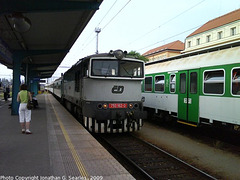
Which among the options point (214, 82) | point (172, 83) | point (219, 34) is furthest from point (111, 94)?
point (219, 34)

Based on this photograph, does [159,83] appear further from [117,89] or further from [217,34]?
[217,34]

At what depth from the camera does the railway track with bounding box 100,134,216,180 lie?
4.99 m

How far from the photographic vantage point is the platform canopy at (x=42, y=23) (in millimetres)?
7148

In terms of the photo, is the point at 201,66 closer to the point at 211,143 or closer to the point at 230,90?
the point at 230,90

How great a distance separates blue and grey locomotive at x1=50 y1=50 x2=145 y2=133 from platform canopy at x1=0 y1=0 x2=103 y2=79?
200cm

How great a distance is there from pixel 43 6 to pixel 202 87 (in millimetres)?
6199

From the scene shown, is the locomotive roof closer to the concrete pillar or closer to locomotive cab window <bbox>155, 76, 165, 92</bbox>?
locomotive cab window <bbox>155, 76, 165, 92</bbox>

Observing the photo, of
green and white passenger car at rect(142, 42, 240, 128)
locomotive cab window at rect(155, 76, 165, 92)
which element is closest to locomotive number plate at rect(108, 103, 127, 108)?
green and white passenger car at rect(142, 42, 240, 128)

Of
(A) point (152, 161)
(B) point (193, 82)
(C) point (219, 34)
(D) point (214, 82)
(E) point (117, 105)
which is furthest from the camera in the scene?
(C) point (219, 34)

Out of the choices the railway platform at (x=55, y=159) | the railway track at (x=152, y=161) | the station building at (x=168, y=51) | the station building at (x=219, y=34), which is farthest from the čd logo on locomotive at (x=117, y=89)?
the station building at (x=168, y=51)

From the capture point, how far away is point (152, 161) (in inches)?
231

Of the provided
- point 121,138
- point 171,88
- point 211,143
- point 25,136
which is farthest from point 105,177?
point 171,88

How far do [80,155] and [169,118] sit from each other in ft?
22.0

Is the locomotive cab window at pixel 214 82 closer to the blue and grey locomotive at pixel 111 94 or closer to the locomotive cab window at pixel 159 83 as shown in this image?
the blue and grey locomotive at pixel 111 94
